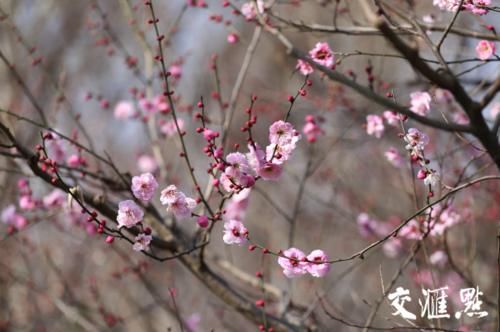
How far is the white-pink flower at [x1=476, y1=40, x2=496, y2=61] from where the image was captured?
2.70 meters

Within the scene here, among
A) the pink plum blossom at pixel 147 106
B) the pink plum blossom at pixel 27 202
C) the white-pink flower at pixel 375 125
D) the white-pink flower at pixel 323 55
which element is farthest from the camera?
the pink plum blossom at pixel 147 106

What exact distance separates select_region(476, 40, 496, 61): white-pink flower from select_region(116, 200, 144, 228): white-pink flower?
1.65 metres

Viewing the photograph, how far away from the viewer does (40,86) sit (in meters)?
8.14

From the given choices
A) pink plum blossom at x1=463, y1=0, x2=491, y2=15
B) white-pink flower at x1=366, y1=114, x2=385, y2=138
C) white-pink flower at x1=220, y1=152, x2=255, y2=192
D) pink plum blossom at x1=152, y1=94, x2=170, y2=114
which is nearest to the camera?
white-pink flower at x1=220, y1=152, x2=255, y2=192

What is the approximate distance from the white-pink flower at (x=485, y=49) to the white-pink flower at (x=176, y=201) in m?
1.46

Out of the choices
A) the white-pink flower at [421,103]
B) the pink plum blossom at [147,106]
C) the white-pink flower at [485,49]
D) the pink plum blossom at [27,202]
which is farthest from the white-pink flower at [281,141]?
the pink plum blossom at [147,106]

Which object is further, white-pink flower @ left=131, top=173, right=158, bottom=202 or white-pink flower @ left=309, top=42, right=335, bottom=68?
white-pink flower @ left=309, top=42, right=335, bottom=68

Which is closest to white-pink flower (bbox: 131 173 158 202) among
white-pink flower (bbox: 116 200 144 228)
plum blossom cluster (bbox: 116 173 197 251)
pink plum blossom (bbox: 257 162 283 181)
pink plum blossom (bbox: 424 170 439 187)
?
plum blossom cluster (bbox: 116 173 197 251)

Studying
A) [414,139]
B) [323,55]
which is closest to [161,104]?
[323,55]

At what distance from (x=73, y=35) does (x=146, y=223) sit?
778 centimetres

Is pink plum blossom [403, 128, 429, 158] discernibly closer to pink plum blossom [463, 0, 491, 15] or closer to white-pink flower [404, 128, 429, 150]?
white-pink flower [404, 128, 429, 150]

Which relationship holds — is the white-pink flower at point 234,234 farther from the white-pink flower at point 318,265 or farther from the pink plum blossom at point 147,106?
the pink plum blossom at point 147,106

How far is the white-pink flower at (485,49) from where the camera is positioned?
270 cm

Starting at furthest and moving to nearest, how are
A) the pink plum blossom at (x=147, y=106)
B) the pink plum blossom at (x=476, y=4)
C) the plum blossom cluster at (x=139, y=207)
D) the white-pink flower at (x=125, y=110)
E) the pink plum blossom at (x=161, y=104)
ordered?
the white-pink flower at (x=125, y=110), the pink plum blossom at (x=147, y=106), the pink plum blossom at (x=161, y=104), the pink plum blossom at (x=476, y=4), the plum blossom cluster at (x=139, y=207)
